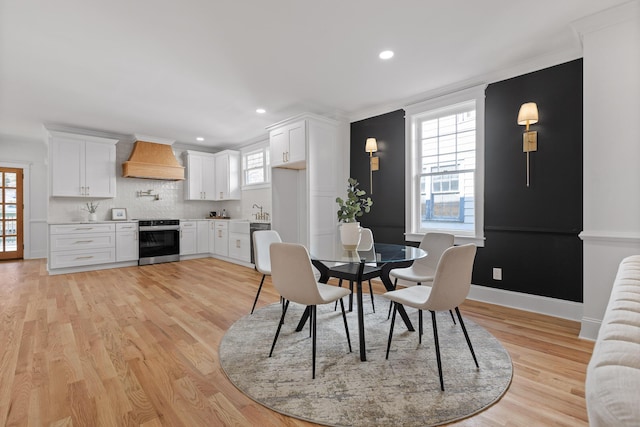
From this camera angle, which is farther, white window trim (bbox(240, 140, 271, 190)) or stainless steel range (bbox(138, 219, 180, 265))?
white window trim (bbox(240, 140, 271, 190))

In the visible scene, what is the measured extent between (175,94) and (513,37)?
3844 millimetres

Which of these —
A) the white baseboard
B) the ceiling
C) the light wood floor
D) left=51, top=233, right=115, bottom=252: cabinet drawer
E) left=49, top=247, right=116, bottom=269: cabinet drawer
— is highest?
the ceiling

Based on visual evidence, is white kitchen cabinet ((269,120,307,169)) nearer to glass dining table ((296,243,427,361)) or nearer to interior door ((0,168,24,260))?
glass dining table ((296,243,427,361))

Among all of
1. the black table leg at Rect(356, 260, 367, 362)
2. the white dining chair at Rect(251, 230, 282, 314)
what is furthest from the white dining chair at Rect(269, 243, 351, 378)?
the white dining chair at Rect(251, 230, 282, 314)

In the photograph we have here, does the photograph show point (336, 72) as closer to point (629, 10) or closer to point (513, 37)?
point (513, 37)

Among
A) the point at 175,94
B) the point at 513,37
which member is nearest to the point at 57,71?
the point at 175,94

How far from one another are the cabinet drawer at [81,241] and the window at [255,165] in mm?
2785

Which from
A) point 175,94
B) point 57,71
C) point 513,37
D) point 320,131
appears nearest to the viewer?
point 513,37

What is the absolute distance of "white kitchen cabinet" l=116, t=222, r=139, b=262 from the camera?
575cm

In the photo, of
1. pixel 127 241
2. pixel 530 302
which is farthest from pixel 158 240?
pixel 530 302

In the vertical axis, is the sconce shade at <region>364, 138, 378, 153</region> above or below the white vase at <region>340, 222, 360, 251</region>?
above

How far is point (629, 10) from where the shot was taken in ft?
7.69

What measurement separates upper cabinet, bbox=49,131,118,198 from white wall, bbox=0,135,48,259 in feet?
6.24

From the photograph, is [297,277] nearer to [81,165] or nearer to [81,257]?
[81,257]
